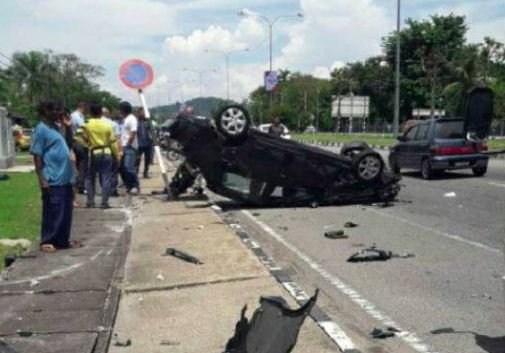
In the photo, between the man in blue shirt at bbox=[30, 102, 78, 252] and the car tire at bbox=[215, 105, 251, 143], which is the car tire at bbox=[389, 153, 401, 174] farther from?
the man in blue shirt at bbox=[30, 102, 78, 252]

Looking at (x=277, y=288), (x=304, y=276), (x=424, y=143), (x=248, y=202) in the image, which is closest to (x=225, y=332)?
(x=277, y=288)

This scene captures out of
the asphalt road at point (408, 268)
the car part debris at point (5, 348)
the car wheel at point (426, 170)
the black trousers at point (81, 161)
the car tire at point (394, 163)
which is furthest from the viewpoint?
the car tire at point (394, 163)

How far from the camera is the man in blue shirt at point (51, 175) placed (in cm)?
827

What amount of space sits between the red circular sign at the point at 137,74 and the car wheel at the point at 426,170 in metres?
8.01

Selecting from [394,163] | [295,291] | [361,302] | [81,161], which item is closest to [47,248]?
[295,291]

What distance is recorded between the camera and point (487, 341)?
5105 mm

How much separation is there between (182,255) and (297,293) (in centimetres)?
206

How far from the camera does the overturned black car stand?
1229 cm

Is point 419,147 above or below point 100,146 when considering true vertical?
below

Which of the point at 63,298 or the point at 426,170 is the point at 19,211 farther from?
the point at 426,170

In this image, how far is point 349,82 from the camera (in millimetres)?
98500

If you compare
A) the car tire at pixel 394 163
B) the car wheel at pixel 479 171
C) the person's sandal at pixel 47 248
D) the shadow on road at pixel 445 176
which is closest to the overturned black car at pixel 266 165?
the person's sandal at pixel 47 248

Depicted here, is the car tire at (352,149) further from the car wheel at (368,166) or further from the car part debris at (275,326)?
the car part debris at (275,326)

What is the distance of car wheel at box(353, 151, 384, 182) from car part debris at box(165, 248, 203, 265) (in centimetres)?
551
